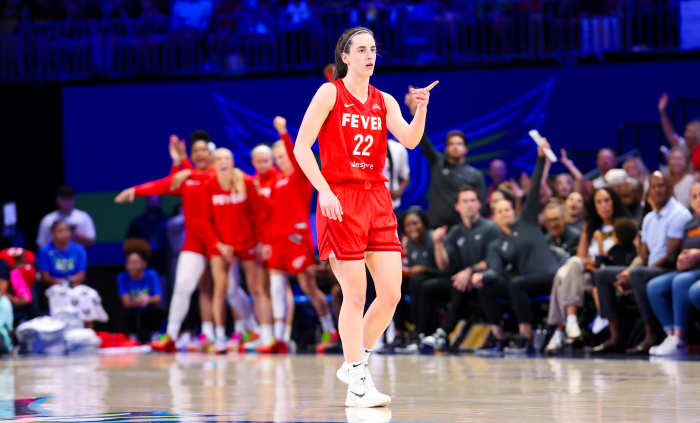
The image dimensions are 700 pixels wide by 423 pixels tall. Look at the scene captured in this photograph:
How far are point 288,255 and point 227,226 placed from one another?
724mm

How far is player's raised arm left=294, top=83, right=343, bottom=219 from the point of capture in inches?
204

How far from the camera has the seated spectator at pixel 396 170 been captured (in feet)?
31.7

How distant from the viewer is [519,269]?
979 centimetres

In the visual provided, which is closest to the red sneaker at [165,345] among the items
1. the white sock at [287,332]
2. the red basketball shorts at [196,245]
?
the red basketball shorts at [196,245]

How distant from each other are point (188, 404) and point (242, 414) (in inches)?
25.7

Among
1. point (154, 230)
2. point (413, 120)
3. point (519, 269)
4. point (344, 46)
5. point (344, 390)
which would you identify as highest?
point (344, 46)

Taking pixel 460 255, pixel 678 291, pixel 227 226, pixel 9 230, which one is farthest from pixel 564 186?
pixel 9 230

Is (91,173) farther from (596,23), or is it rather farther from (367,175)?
(367,175)

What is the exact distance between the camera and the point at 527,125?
544 inches

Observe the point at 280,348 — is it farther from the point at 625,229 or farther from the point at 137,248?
the point at 625,229

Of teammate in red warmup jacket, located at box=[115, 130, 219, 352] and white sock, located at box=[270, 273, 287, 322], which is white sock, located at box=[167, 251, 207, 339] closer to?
teammate in red warmup jacket, located at box=[115, 130, 219, 352]

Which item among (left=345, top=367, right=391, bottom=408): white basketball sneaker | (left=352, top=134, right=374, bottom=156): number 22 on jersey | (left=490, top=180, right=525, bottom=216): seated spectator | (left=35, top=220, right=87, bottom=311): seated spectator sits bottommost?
(left=345, top=367, right=391, bottom=408): white basketball sneaker

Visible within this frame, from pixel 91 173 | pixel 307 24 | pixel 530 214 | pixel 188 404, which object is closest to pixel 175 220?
pixel 91 173

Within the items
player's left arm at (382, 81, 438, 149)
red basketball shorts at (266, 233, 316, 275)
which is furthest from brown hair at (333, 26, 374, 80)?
red basketball shorts at (266, 233, 316, 275)
